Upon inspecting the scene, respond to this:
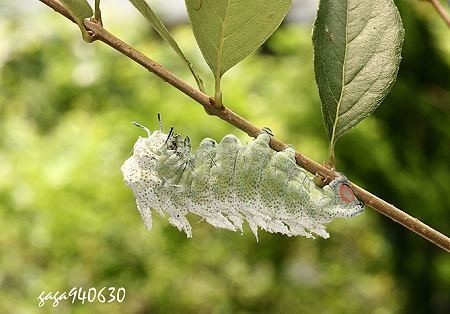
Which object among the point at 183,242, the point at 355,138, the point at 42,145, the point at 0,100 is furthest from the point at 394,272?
the point at 0,100

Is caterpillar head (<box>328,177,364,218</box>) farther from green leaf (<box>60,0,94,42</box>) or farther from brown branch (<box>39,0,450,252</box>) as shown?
green leaf (<box>60,0,94,42</box>)

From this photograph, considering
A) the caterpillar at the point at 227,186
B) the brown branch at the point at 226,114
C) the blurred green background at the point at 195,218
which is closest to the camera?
the brown branch at the point at 226,114

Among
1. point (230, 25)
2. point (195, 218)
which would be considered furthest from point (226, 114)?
point (195, 218)

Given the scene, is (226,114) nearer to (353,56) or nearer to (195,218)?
(353,56)

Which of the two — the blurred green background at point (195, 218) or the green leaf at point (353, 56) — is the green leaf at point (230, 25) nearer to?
the green leaf at point (353, 56)

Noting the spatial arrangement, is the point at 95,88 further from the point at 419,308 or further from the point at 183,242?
the point at 419,308

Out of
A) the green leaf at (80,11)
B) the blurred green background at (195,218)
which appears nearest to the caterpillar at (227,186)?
the green leaf at (80,11)

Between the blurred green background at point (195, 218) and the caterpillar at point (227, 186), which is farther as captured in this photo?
the blurred green background at point (195, 218)
